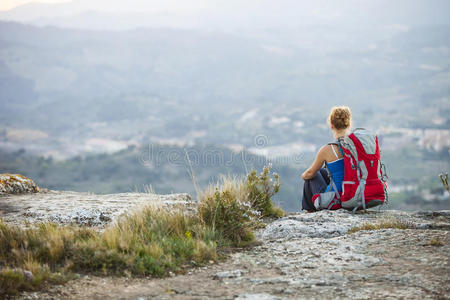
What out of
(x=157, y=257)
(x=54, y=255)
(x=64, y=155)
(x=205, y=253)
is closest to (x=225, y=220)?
(x=205, y=253)

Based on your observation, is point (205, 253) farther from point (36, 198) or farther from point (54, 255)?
point (36, 198)

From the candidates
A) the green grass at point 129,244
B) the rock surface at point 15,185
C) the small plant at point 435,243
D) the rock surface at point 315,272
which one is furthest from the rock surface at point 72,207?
the small plant at point 435,243

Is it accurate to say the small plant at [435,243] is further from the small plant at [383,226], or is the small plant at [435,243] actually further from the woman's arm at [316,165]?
the woman's arm at [316,165]

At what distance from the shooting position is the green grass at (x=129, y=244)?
3.34 metres

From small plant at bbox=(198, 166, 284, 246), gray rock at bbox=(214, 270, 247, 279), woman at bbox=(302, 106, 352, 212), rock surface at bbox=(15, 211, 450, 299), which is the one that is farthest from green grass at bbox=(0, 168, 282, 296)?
woman at bbox=(302, 106, 352, 212)

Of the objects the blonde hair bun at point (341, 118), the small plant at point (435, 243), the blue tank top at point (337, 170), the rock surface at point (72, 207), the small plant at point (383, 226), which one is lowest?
the small plant at point (383, 226)

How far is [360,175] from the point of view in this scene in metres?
5.15

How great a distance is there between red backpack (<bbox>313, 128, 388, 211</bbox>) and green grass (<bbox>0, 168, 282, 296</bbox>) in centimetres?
127

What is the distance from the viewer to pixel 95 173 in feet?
380

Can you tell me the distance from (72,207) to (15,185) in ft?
6.20

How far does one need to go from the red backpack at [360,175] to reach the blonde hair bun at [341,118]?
149mm

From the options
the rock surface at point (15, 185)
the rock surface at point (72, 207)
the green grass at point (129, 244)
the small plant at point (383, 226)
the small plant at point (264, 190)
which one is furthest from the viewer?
the rock surface at point (15, 185)

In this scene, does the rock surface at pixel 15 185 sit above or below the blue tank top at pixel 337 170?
below

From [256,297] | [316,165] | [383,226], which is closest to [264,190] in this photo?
[316,165]
